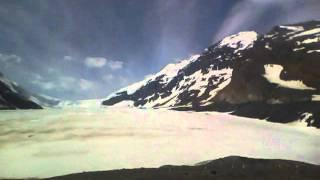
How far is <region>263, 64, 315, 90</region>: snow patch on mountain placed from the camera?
255 ft

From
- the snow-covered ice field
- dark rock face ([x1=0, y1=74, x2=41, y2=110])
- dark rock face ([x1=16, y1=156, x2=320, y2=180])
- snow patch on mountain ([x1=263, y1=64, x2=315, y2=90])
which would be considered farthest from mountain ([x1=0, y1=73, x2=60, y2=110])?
dark rock face ([x1=16, y1=156, x2=320, y2=180])

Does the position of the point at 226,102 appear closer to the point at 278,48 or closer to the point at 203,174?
the point at 278,48

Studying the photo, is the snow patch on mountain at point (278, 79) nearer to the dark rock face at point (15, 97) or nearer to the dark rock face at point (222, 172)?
the dark rock face at point (15, 97)

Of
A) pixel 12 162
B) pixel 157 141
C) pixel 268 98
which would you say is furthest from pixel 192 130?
pixel 268 98

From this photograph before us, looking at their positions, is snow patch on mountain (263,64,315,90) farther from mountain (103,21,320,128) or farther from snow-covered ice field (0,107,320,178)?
snow-covered ice field (0,107,320,178)

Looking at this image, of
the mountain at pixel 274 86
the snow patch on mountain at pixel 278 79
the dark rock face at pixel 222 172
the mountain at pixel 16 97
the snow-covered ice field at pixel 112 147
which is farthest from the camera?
the mountain at pixel 16 97

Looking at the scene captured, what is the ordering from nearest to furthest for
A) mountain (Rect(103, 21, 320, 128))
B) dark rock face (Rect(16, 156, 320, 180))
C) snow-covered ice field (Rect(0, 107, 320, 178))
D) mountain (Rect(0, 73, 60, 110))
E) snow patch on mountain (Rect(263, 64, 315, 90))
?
dark rock face (Rect(16, 156, 320, 180)) → snow-covered ice field (Rect(0, 107, 320, 178)) → mountain (Rect(103, 21, 320, 128)) → snow patch on mountain (Rect(263, 64, 315, 90)) → mountain (Rect(0, 73, 60, 110))

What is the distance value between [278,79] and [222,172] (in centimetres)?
6769

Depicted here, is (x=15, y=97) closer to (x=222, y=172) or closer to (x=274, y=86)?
(x=274, y=86)

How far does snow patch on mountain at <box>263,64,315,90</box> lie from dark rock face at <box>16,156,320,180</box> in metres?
54.5

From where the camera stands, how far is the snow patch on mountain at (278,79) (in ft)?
255

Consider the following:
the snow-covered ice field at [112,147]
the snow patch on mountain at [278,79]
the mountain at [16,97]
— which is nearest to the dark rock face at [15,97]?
the mountain at [16,97]

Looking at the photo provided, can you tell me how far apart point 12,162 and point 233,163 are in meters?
10.1

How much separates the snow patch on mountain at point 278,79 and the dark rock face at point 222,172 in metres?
54.5
